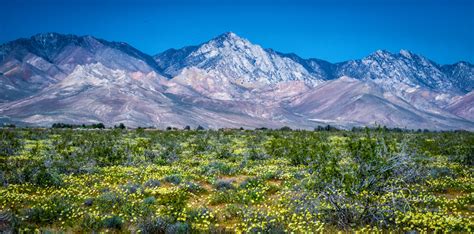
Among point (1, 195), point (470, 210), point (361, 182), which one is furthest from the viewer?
point (1, 195)

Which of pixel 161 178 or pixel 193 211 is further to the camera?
pixel 161 178

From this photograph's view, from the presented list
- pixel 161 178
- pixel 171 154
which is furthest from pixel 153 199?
pixel 171 154

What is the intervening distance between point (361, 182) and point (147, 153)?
65.2ft

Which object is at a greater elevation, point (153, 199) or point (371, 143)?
point (371, 143)

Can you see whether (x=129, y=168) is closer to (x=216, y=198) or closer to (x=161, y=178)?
(x=161, y=178)

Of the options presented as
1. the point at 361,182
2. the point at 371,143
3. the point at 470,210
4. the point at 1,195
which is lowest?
the point at 1,195

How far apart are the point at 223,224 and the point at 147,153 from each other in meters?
17.9

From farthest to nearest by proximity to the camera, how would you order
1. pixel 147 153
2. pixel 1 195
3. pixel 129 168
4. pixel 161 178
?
pixel 147 153, pixel 129 168, pixel 161 178, pixel 1 195

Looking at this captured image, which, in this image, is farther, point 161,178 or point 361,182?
point 161,178

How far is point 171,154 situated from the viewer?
97.7 feet

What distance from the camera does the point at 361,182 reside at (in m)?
12.6

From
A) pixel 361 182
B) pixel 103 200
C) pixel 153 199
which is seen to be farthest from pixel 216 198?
pixel 361 182

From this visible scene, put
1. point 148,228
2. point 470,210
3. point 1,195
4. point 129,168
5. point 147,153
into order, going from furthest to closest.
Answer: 1. point 147,153
2. point 129,168
3. point 1,195
4. point 470,210
5. point 148,228

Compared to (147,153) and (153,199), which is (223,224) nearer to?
(153,199)
